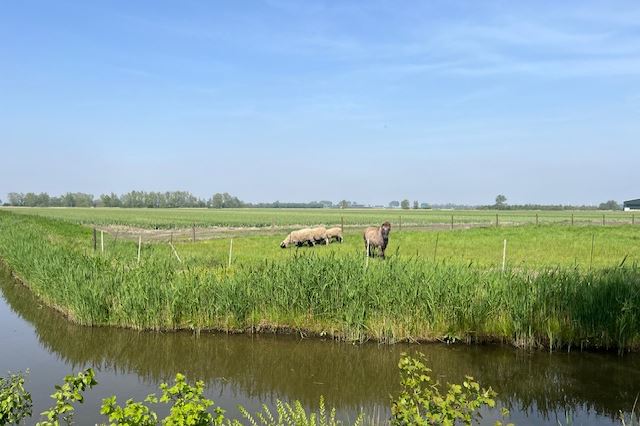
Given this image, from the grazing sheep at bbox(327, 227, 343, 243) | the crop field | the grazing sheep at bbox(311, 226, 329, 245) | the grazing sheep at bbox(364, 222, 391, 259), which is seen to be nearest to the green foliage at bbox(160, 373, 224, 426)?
the grazing sheep at bbox(364, 222, 391, 259)

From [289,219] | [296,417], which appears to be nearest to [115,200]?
[289,219]

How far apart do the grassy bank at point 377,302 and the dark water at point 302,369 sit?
1.12ft

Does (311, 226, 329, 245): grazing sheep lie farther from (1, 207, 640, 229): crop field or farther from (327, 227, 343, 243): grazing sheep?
(1, 207, 640, 229): crop field

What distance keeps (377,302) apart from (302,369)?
218 cm

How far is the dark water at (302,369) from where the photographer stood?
6801 mm

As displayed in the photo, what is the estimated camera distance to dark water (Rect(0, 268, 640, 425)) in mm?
Result: 6801

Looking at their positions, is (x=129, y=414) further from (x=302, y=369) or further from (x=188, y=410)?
(x=302, y=369)

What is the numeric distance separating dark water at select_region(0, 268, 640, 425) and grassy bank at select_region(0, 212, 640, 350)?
1.12 ft

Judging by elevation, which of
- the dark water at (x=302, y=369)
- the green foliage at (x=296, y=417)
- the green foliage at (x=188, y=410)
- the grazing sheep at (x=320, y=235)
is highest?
the green foliage at (x=188, y=410)

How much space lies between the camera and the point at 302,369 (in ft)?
27.0

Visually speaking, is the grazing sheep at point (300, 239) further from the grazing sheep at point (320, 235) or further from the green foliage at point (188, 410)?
the green foliage at point (188, 410)

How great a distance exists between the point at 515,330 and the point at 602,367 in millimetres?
1507

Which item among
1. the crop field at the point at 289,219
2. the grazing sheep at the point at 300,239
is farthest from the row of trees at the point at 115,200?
the grazing sheep at the point at 300,239

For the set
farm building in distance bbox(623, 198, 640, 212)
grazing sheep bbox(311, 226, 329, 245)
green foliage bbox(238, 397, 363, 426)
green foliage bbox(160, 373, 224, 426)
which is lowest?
green foliage bbox(238, 397, 363, 426)
